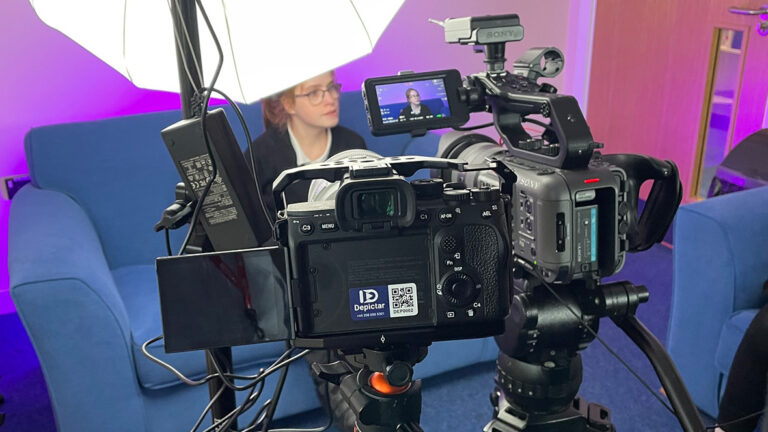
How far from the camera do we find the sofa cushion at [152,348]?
1.58 m

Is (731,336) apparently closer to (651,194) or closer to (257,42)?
(651,194)

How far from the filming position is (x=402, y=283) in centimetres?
64

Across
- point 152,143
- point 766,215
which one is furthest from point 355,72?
point 766,215

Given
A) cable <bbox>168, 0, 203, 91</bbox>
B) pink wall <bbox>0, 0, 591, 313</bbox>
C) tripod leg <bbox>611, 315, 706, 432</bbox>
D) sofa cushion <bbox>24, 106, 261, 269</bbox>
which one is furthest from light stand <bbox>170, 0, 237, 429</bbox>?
pink wall <bbox>0, 0, 591, 313</bbox>

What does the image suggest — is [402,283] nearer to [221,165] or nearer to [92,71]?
[221,165]

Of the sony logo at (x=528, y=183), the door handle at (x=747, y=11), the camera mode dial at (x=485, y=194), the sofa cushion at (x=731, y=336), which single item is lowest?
the sofa cushion at (x=731, y=336)

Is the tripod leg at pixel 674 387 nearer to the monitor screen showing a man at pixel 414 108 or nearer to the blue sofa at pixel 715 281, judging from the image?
the monitor screen showing a man at pixel 414 108

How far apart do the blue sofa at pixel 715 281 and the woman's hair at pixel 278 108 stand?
1.23 meters

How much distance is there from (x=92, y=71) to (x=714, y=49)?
2.59m

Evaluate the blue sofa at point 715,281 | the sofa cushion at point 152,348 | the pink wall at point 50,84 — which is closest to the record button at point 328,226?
the sofa cushion at point 152,348

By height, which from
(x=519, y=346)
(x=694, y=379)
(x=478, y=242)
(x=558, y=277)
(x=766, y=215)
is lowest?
(x=694, y=379)

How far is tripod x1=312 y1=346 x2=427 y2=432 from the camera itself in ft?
2.25

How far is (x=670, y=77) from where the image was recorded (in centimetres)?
309

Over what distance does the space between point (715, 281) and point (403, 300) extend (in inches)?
54.1
